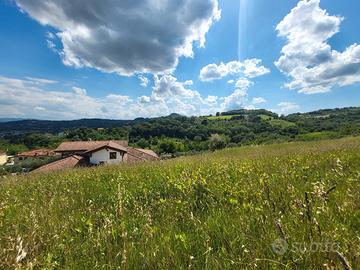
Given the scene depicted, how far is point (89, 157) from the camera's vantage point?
6194 centimetres

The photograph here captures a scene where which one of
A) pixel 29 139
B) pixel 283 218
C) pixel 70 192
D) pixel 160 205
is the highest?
pixel 283 218

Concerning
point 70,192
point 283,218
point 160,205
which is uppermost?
point 283,218

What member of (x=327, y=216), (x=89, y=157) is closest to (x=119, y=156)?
(x=89, y=157)

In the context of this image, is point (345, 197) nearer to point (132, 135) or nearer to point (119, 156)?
point (119, 156)

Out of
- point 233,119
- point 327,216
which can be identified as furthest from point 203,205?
point 233,119

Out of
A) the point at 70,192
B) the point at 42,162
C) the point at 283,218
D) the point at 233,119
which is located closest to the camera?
the point at 283,218

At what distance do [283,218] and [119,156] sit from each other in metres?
61.8

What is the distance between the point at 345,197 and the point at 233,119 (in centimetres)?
19567

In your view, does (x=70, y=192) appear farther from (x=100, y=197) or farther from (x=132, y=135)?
(x=132, y=135)

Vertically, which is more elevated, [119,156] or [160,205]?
[160,205]

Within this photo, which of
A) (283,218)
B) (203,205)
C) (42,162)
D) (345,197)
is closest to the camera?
(283,218)

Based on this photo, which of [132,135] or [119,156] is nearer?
[119,156]

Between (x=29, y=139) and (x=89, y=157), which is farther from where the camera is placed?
(x=29, y=139)

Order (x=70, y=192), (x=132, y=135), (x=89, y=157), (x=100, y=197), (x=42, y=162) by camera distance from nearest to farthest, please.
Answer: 1. (x=100, y=197)
2. (x=70, y=192)
3. (x=89, y=157)
4. (x=42, y=162)
5. (x=132, y=135)
